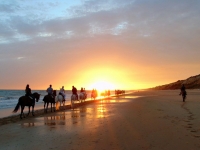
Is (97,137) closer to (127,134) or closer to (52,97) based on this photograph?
(127,134)

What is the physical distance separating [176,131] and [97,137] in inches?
136

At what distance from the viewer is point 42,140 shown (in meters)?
8.68

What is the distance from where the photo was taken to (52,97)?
22062mm

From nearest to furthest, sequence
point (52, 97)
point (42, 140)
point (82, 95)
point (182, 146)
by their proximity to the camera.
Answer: point (182, 146) → point (42, 140) → point (52, 97) → point (82, 95)

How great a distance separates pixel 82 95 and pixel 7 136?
24990mm

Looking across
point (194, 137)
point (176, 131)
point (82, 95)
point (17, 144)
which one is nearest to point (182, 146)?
point (194, 137)

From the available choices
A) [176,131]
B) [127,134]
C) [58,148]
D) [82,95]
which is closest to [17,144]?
[58,148]

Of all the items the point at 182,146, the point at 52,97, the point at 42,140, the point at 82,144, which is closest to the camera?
the point at 182,146

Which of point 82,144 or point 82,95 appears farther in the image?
point 82,95

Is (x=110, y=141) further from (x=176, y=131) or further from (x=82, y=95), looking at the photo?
(x=82, y=95)

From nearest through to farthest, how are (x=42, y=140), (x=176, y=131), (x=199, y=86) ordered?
1. (x=42, y=140)
2. (x=176, y=131)
3. (x=199, y=86)

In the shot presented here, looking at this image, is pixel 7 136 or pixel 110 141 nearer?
pixel 110 141

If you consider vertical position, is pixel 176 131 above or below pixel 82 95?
below

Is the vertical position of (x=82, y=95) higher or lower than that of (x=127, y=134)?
higher
